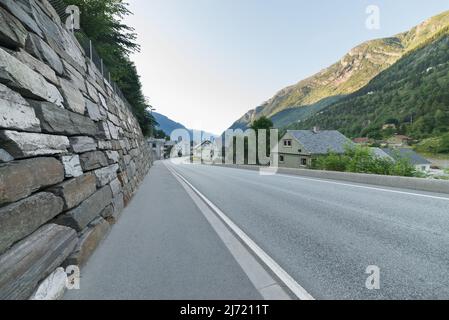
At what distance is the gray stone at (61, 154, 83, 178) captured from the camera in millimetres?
2926

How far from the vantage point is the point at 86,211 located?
10.6ft

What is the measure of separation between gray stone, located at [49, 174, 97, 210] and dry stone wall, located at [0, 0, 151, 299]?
13 millimetres

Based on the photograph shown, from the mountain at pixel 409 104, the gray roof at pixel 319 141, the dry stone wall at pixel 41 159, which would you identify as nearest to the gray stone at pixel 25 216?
the dry stone wall at pixel 41 159

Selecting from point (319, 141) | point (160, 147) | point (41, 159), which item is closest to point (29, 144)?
point (41, 159)

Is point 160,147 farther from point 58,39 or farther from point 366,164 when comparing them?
point 58,39

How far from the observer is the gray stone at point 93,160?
3.57 metres

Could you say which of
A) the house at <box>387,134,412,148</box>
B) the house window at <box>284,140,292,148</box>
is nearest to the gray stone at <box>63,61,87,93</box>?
the house window at <box>284,140,292,148</box>

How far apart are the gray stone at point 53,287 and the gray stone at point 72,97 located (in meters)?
2.40

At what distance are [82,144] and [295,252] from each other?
12.5 feet

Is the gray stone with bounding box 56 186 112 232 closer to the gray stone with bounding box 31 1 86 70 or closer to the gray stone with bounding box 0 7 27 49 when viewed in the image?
the gray stone with bounding box 0 7 27 49

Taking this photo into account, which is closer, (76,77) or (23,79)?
(23,79)

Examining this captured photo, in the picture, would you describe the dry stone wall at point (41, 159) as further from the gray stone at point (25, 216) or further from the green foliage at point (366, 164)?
the green foliage at point (366, 164)

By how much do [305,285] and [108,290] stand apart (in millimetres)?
2149
